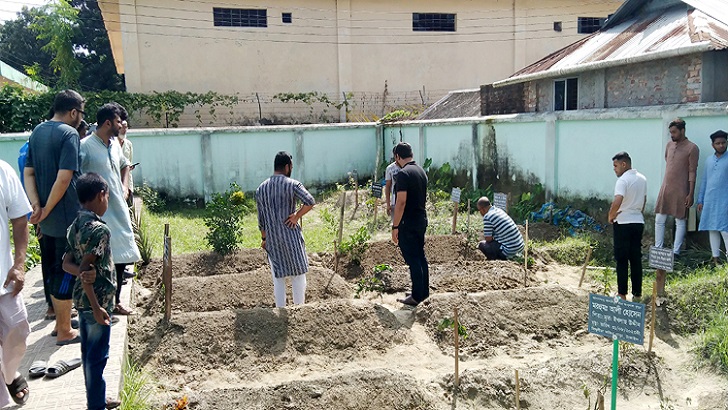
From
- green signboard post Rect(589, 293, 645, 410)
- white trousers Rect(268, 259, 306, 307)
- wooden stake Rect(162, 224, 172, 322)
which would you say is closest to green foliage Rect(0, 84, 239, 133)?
wooden stake Rect(162, 224, 172, 322)

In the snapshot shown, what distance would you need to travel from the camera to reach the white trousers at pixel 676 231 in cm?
738

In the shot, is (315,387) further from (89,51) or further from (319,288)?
(89,51)

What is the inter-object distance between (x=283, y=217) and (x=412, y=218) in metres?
1.42

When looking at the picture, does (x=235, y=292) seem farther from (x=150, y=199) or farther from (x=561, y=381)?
(x=150, y=199)

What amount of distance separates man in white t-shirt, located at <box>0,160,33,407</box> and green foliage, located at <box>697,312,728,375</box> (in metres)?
5.12

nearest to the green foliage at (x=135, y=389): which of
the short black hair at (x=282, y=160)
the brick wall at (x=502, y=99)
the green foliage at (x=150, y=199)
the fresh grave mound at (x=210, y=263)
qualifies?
the short black hair at (x=282, y=160)

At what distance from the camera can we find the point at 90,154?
15.5 ft

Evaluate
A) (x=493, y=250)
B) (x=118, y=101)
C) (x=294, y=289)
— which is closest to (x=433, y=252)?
(x=493, y=250)

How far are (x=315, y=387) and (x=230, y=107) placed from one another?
15.7 meters

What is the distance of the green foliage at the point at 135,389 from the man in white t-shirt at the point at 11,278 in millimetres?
692

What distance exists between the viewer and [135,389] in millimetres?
3986

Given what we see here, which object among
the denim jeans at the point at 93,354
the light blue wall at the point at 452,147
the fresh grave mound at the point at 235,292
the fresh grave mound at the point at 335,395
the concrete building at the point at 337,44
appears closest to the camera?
the denim jeans at the point at 93,354

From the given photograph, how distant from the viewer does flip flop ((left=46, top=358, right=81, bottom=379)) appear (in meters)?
3.89

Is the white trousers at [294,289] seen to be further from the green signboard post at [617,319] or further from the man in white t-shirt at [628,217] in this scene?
the man in white t-shirt at [628,217]
